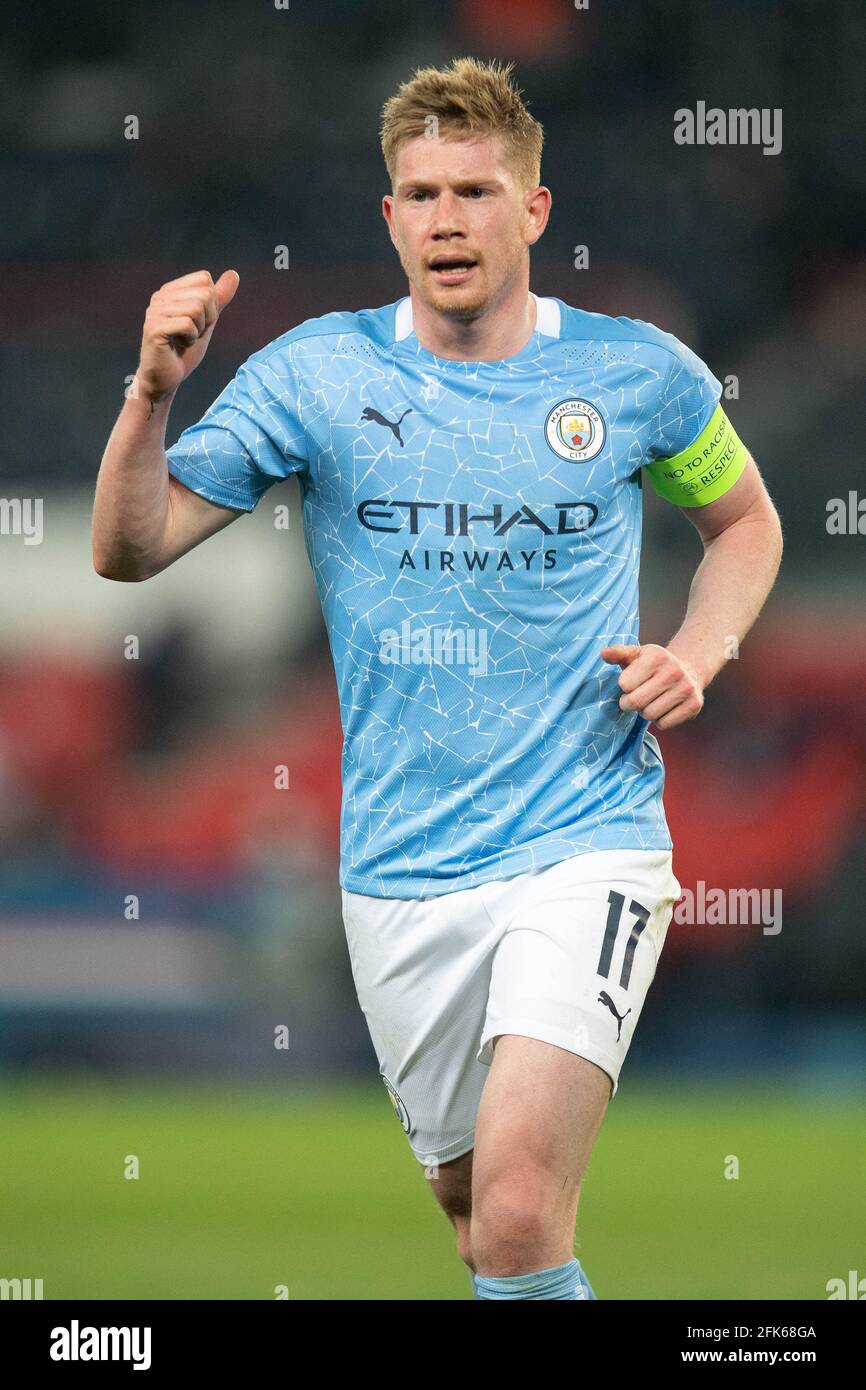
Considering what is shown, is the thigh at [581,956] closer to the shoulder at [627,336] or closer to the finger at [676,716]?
the finger at [676,716]

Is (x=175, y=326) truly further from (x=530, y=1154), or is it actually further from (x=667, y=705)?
(x=530, y=1154)

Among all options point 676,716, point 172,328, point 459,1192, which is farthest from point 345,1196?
point 172,328

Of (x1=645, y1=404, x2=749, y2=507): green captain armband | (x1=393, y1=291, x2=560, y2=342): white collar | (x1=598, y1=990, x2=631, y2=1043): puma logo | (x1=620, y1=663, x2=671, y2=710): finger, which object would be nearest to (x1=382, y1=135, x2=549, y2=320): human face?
(x1=393, y1=291, x2=560, y2=342): white collar

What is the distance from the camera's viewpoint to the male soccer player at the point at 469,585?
118 inches

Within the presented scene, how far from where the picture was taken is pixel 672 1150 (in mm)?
6648

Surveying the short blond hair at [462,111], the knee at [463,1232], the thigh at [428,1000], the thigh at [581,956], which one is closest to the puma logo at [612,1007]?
the thigh at [581,956]

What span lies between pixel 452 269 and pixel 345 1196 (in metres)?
3.83

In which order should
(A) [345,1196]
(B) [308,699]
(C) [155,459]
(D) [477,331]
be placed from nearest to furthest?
(C) [155,459] → (D) [477,331] → (A) [345,1196] → (B) [308,699]

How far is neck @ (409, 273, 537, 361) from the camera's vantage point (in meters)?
3.22

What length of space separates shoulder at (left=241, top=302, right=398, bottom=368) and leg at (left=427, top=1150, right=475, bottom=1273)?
144 centimetres

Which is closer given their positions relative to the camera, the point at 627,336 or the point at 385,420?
the point at 385,420

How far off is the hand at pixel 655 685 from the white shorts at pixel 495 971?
10.0 inches

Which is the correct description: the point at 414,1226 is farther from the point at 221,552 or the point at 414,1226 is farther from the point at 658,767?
the point at 221,552

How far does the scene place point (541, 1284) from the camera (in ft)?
9.06
